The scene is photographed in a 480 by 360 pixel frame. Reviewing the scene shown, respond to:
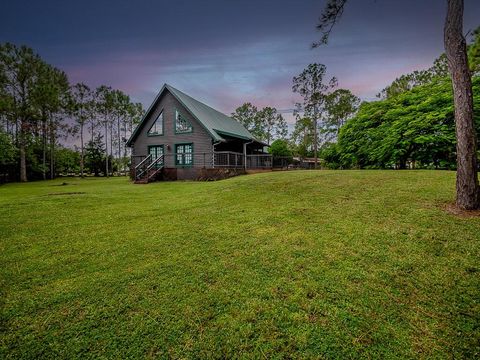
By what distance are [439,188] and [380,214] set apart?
3.07m

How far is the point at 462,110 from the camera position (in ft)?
14.5

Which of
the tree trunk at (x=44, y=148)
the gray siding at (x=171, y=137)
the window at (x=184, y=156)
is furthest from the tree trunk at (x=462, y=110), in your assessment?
the tree trunk at (x=44, y=148)

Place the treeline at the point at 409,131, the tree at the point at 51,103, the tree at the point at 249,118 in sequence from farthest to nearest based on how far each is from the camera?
the tree at the point at 249,118 < the tree at the point at 51,103 < the treeline at the point at 409,131

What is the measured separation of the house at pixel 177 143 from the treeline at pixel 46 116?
46.1ft

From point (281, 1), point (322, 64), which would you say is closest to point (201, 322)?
point (281, 1)

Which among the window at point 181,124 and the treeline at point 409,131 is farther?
the window at point 181,124

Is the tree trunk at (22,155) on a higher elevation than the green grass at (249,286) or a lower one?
higher

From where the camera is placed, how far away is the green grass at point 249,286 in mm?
1666

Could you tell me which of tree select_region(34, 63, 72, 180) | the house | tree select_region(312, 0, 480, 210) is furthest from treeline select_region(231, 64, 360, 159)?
tree select_region(34, 63, 72, 180)

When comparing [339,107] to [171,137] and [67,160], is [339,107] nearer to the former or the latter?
[171,137]

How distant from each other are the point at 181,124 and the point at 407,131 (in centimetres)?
1509

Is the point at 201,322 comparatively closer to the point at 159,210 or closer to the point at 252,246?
the point at 252,246

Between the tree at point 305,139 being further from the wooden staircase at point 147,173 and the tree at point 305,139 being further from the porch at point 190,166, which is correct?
the wooden staircase at point 147,173

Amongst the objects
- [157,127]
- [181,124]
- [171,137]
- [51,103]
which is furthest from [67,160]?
[181,124]
